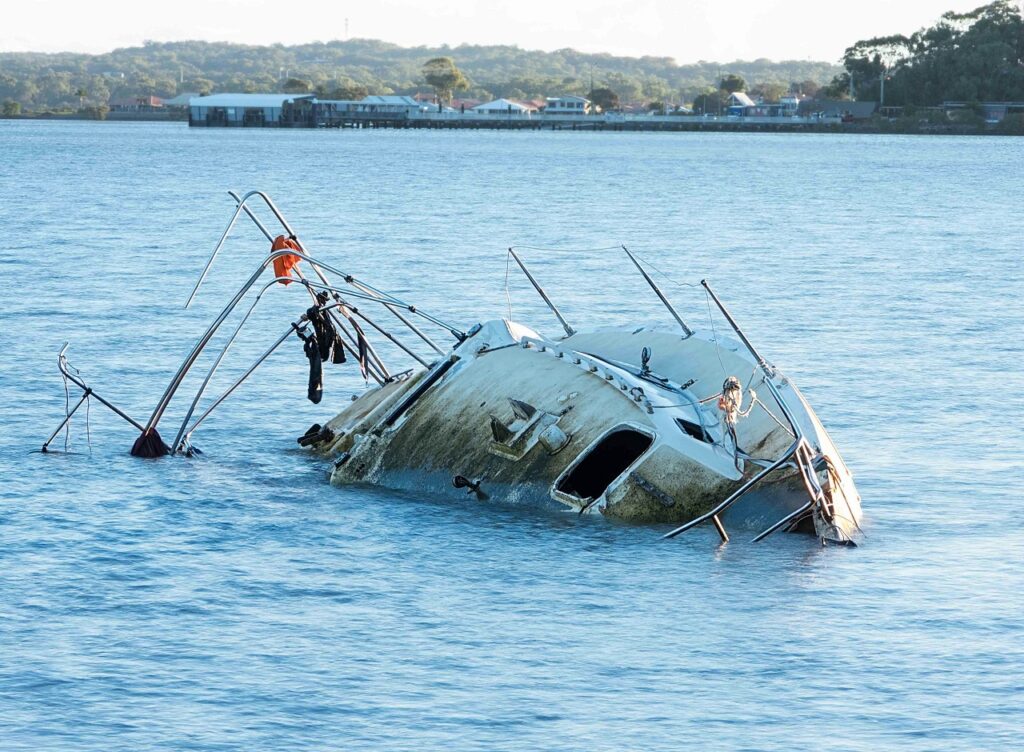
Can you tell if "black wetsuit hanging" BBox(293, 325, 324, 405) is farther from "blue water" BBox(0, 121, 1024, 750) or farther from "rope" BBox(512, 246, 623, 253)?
"rope" BBox(512, 246, 623, 253)

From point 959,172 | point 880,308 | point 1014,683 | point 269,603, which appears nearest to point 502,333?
point 269,603

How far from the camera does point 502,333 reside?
32.0m

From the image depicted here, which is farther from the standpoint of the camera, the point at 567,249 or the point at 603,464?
the point at 567,249

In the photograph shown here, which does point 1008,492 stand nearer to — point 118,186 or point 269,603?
point 269,603

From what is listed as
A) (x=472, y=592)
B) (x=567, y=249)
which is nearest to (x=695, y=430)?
(x=472, y=592)

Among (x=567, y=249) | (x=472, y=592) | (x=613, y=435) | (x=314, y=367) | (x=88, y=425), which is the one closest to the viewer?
(x=472, y=592)

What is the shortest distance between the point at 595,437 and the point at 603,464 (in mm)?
1409

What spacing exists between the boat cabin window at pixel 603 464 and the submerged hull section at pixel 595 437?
0.02 metres

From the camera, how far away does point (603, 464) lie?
1145 inches

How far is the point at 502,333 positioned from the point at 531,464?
416 cm

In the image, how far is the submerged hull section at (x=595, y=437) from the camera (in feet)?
89.7

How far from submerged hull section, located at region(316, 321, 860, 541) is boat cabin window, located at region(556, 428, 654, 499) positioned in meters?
0.02

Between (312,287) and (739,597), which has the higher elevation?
(312,287)

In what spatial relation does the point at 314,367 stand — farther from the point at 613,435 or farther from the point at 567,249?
the point at 567,249
